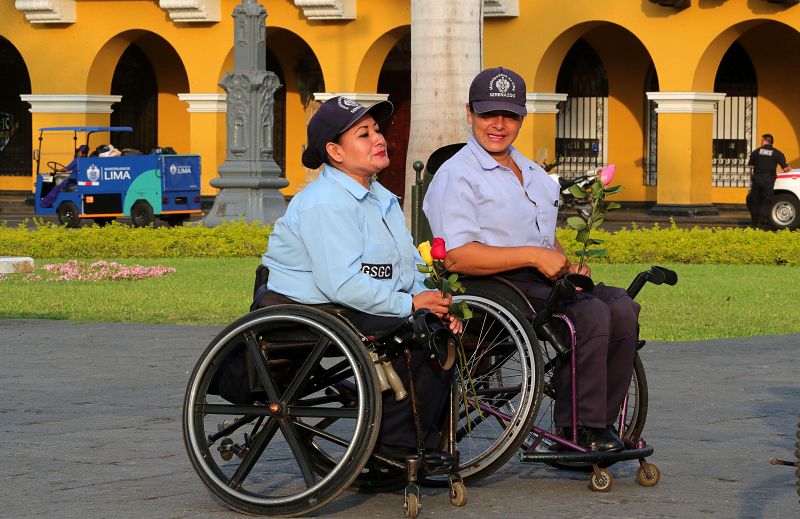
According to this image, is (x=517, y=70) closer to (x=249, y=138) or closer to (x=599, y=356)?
(x=249, y=138)

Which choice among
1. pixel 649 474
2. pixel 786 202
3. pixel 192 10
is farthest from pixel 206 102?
pixel 649 474

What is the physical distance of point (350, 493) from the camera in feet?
18.7

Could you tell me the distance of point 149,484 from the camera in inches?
227

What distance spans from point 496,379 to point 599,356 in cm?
59

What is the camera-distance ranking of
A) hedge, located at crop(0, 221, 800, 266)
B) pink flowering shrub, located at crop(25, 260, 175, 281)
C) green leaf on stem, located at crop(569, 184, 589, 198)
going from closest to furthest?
green leaf on stem, located at crop(569, 184, 589, 198) → pink flowering shrub, located at crop(25, 260, 175, 281) → hedge, located at crop(0, 221, 800, 266)

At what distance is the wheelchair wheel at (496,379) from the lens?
18.1ft

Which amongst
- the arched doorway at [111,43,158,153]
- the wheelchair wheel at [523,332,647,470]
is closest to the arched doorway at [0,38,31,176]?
the arched doorway at [111,43,158,153]

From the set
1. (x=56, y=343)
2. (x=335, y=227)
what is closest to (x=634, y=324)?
(x=335, y=227)

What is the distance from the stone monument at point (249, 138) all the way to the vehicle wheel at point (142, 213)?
18.2 feet

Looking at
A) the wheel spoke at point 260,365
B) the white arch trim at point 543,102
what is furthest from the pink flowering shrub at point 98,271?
the white arch trim at point 543,102

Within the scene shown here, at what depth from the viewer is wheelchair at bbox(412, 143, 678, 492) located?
5.52m

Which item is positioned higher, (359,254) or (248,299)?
(359,254)

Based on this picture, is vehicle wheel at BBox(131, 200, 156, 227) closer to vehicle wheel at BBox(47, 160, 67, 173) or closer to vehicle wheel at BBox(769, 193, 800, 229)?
vehicle wheel at BBox(47, 160, 67, 173)

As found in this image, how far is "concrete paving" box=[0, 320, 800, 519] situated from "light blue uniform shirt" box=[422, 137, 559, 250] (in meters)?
0.89
